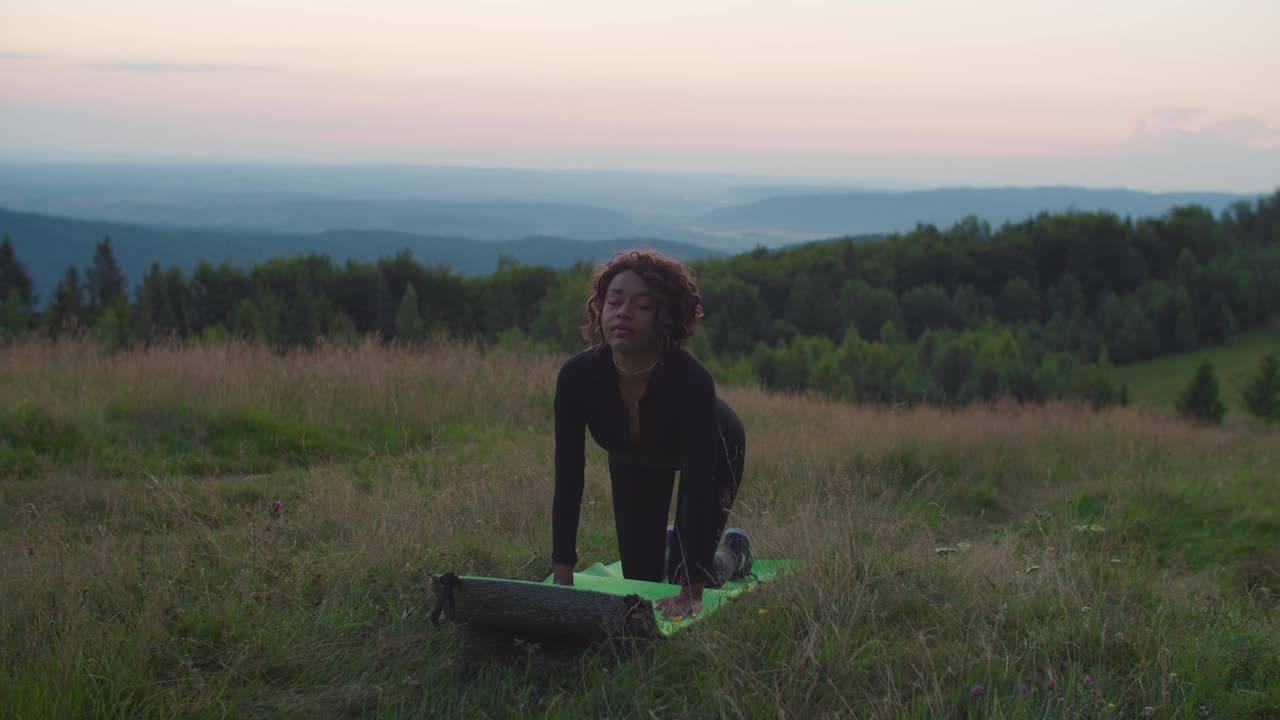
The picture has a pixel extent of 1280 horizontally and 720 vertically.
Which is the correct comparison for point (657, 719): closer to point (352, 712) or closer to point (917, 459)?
point (352, 712)

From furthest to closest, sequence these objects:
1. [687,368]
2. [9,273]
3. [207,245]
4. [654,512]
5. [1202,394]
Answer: [207,245] → [9,273] → [1202,394] → [654,512] → [687,368]

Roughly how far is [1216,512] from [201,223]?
703 ft

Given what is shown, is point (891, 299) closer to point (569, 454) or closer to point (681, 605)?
point (569, 454)

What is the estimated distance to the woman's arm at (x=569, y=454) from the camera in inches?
132

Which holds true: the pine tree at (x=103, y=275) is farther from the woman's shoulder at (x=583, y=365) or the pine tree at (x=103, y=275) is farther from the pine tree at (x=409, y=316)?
the woman's shoulder at (x=583, y=365)

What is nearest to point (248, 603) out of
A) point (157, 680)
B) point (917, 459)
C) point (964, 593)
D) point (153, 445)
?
point (157, 680)

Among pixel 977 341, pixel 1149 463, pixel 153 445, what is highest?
pixel 153 445

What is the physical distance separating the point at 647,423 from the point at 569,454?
33cm

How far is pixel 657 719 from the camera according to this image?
2586 millimetres

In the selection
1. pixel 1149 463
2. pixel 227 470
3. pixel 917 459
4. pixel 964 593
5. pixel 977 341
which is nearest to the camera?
Answer: pixel 964 593

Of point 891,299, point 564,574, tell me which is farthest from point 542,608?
point 891,299

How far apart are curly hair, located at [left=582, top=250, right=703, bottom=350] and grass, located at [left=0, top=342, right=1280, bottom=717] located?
100 cm

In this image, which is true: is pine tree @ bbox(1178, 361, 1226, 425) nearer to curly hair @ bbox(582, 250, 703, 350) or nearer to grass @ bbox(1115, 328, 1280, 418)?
grass @ bbox(1115, 328, 1280, 418)

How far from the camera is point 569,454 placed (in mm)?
3410
